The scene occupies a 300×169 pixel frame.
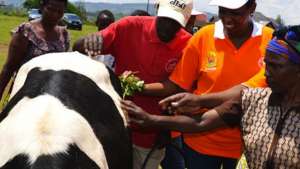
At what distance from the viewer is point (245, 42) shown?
435 centimetres

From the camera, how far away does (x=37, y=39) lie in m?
4.77

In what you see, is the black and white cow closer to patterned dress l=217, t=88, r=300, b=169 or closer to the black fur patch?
the black fur patch

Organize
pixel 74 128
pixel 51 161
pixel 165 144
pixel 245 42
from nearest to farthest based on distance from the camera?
1. pixel 51 161
2. pixel 74 128
3. pixel 245 42
4. pixel 165 144

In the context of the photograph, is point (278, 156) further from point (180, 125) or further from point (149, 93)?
point (149, 93)

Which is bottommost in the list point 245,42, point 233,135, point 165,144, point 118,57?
point 165,144

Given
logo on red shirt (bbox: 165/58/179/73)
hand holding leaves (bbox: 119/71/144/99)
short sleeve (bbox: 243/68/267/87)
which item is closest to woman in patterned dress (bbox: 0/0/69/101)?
hand holding leaves (bbox: 119/71/144/99)

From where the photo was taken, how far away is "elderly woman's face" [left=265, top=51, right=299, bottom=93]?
10.8 ft

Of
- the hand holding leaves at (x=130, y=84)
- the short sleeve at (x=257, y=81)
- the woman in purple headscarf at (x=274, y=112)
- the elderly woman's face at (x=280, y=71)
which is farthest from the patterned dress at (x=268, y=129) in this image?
the hand holding leaves at (x=130, y=84)

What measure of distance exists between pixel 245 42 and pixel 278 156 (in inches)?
49.2

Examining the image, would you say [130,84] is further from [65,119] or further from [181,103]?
[65,119]

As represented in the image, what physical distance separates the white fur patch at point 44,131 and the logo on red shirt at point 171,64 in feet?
4.71

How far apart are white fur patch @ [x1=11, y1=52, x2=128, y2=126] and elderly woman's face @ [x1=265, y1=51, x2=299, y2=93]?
1207 millimetres

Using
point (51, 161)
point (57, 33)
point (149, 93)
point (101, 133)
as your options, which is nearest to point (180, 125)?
point (101, 133)

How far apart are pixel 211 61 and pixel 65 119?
147 centimetres
